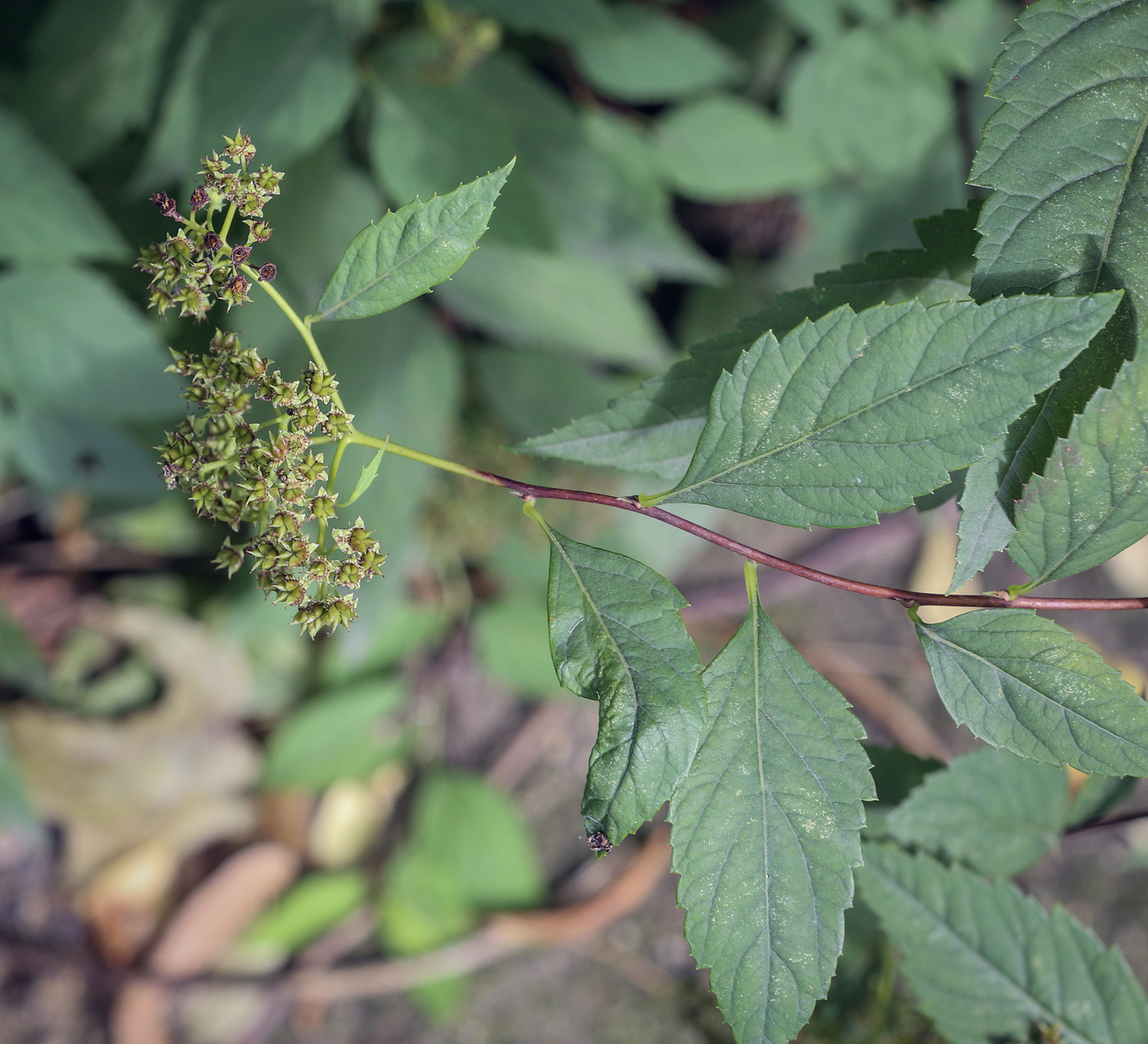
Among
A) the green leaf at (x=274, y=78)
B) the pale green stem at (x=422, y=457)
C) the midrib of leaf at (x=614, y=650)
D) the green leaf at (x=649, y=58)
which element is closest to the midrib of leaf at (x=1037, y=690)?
the midrib of leaf at (x=614, y=650)

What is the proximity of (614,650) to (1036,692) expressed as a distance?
0.32 m

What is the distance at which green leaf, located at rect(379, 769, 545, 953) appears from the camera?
2.26m

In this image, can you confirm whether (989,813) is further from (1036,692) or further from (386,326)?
(386,326)

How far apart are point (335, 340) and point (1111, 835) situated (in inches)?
86.1

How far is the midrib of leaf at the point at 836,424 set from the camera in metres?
0.59

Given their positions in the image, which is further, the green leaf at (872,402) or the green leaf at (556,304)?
the green leaf at (556,304)

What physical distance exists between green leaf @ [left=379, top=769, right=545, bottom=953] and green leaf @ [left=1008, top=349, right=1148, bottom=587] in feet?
6.17

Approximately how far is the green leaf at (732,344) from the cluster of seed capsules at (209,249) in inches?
10.1

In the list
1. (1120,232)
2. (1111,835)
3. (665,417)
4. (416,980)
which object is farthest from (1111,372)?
(416,980)

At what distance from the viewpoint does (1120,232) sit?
62 centimetres

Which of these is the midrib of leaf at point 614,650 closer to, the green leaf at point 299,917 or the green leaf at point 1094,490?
the green leaf at point 1094,490

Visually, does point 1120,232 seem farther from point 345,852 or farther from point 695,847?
point 345,852

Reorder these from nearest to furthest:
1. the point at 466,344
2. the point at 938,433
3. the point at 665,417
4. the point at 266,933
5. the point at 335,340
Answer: the point at 938,433 < the point at 665,417 < the point at 335,340 < the point at 466,344 < the point at 266,933

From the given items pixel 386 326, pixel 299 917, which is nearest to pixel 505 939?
pixel 299 917
